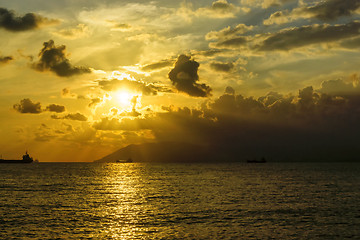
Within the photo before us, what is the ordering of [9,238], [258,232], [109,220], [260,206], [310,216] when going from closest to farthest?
[9,238]
[258,232]
[109,220]
[310,216]
[260,206]

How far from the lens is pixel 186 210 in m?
70.6

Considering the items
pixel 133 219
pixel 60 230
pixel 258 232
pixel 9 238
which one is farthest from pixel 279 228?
pixel 9 238

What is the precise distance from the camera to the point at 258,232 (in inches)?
2009

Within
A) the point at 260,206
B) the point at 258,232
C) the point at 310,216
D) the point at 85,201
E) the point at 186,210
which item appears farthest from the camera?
the point at 85,201

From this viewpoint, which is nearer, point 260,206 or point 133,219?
point 133,219

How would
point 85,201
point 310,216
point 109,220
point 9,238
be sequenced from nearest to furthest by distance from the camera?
1. point 9,238
2. point 109,220
3. point 310,216
4. point 85,201

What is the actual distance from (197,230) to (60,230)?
67.4ft

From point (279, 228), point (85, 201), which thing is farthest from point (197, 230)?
point (85, 201)

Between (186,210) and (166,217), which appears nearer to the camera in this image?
(166,217)

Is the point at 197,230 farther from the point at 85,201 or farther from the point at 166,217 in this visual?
the point at 85,201

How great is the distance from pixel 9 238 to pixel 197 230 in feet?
85.7

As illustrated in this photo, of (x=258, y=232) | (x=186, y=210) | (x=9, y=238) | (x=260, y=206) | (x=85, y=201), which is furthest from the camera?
(x=85, y=201)

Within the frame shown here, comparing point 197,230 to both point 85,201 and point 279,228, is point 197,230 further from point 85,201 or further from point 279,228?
point 85,201

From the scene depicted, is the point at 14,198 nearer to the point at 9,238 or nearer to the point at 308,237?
the point at 9,238
